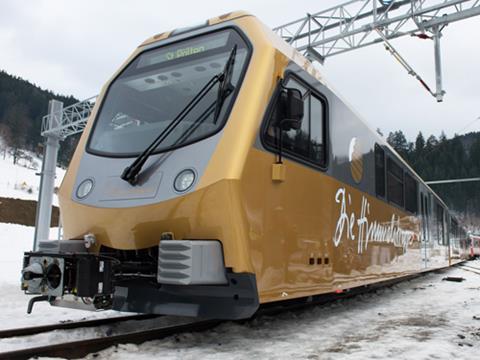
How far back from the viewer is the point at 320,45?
13.1m

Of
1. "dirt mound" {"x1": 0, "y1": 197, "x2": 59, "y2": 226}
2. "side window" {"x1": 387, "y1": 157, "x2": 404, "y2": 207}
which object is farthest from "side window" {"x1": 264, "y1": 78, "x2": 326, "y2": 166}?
"dirt mound" {"x1": 0, "y1": 197, "x2": 59, "y2": 226}

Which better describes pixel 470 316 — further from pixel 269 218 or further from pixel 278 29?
pixel 278 29

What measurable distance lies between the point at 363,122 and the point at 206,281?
14.9ft

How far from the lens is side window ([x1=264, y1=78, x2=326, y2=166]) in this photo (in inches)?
184

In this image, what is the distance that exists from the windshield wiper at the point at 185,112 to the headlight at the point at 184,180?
0.42 metres

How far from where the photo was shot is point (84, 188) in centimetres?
494

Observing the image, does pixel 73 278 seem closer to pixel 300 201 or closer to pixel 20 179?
pixel 300 201

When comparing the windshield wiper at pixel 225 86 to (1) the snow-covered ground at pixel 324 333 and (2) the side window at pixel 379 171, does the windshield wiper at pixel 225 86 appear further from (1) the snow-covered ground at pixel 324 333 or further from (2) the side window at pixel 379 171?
(2) the side window at pixel 379 171

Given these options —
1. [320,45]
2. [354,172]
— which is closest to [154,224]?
[354,172]

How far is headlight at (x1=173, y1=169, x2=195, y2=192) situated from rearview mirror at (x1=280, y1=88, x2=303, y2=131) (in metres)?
1.06

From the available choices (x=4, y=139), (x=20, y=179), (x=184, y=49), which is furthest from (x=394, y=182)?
(x=4, y=139)

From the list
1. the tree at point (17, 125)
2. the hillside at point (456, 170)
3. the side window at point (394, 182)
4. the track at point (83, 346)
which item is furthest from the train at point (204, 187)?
the tree at point (17, 125)

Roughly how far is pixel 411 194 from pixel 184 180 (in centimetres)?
823

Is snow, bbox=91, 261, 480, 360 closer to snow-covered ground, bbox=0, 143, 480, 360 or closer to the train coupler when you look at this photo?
snow-covered ground, bbox=0, 143, 480, 360
